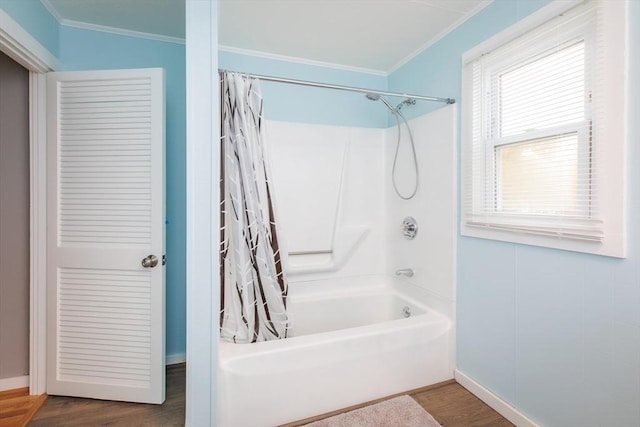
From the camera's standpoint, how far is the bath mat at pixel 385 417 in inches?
63.8

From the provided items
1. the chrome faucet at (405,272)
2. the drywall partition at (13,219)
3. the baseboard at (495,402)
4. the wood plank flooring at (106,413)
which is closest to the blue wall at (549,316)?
the baseboard at (495,402)

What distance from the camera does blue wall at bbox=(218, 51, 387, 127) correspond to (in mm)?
2453

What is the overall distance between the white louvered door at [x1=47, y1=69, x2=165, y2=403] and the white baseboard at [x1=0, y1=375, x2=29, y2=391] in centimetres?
27

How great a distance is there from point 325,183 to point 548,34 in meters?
1.63

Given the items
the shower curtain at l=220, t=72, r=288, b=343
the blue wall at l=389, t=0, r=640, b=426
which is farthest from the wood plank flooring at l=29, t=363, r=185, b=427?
the blue wall at l=389, t=0, r=640, b=426

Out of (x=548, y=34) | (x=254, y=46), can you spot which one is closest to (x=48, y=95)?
→ (x=254, y=46)

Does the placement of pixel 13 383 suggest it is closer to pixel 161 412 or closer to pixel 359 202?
pixel 161 412

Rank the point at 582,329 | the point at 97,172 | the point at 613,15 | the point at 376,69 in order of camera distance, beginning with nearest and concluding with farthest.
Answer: the point at 613,15 → the point at 582,329 → the point at 97,172 → the point at 376,69

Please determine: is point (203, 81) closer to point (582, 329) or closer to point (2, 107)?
point (2, 107)

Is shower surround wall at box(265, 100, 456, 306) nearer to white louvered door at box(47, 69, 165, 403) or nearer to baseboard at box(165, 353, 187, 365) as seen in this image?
white louvered door at box(47, 69, 165, 403)

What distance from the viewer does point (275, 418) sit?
1.61 meters

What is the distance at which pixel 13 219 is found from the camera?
1.93 metres

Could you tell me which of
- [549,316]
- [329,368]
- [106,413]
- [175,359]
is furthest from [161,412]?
[549,316]

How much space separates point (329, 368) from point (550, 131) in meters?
1.67
